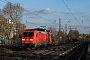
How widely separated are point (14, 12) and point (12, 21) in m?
3.17

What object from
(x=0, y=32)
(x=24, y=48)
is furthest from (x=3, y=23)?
(x=24, y=48)

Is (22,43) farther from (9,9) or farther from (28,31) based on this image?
(9,9)

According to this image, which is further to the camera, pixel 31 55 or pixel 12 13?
pixel 12 13

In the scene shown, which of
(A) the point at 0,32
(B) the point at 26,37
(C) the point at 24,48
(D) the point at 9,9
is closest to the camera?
(B) the point at 26,37

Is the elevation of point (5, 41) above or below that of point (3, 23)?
below

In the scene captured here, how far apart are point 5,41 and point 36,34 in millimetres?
35940

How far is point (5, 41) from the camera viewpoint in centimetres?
7219

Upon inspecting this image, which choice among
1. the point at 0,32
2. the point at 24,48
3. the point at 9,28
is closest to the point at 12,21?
the point at 9,28

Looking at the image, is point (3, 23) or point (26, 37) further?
point (3, 23)

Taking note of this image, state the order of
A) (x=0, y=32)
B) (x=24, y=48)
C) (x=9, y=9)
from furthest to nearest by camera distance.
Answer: (x=9, y=9)
(x=0, y=32)
(x=24, y=48)

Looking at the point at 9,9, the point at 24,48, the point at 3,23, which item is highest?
the point at 9,9

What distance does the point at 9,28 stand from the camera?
74438 millimetres

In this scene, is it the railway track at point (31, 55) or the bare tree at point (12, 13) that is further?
the bare tree at point (12, 13)

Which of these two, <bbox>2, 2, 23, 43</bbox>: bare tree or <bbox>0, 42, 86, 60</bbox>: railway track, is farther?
<bbox>2, 2, 23, 43</bbox>: bare tree
